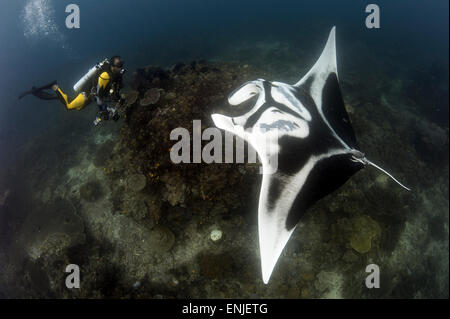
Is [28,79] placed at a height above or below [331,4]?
below

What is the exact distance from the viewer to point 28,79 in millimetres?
23734

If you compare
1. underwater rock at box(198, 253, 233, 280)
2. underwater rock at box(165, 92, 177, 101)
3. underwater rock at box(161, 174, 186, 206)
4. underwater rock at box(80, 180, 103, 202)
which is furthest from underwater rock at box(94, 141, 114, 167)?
underwater rock at box(198, 253, 233, 280)

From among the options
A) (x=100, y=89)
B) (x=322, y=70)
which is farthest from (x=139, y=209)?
(x=322, y=70)

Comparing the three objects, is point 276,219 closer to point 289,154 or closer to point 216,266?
point 289,154

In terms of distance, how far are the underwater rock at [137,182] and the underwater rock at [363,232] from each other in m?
4.97

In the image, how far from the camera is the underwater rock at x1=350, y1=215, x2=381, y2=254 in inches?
183

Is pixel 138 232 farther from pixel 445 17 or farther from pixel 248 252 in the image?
pixel 445 17

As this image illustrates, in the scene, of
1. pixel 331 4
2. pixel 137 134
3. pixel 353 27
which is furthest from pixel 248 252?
pixel 331 4

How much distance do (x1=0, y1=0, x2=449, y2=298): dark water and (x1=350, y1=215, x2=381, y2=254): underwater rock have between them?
730 mm

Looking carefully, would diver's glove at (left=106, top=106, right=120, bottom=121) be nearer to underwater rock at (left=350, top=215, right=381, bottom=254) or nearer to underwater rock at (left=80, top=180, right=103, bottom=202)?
underwater rock at (left=80, top=180, right=103, bottom=202)

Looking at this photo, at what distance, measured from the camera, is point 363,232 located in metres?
4.75

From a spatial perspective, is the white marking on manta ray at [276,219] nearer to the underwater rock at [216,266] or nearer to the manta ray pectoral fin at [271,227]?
the manta ray pectoral fin at [271,227]

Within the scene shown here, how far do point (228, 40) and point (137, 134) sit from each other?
18.5 metres

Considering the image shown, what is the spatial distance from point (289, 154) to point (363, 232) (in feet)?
11.4
